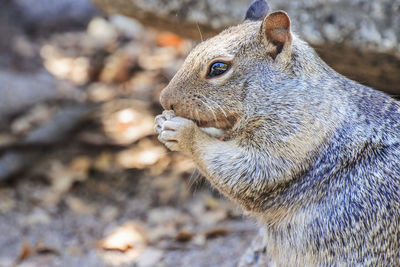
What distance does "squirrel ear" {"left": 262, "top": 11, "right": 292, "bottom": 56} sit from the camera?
2.99 metres

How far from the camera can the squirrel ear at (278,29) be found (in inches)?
118

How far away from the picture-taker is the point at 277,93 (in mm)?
3137

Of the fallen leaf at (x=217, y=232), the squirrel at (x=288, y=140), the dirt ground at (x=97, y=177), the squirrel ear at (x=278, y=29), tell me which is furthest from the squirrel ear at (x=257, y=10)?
the fallen leaf at (x=217, y=232)

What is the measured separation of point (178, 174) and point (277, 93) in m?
2.69

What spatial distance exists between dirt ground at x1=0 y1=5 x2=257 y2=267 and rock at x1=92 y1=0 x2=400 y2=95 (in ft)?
3.48

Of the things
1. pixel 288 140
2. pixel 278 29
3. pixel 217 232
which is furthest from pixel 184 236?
pixel 278 29

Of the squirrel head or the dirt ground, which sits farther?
the dirt ground

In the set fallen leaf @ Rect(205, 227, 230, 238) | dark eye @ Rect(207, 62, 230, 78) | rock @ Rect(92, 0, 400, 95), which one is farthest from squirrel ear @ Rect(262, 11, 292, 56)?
fallen leaf @ Rect(205, 227, 230, 238)

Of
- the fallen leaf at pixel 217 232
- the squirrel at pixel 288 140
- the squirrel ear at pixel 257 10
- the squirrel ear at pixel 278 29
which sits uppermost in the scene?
the squirrel ear at pixel 257 10

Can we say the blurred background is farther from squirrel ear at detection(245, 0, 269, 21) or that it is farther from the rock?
squirrel ear at detection(245, 0, 269, 21)

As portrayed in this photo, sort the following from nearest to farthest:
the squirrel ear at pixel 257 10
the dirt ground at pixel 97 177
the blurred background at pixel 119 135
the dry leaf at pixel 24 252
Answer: the squirrel ear at pixel 257 10 < the blurred background at pixel 119 135 < the dry leaf at pixel 24 252 < the dirt ground at pixel 97 177

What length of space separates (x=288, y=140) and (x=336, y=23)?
1.67 metres

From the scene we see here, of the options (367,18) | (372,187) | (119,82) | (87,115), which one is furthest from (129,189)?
(372,187)

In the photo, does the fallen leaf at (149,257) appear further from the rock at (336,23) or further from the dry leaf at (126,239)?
the rock at (336,23)
